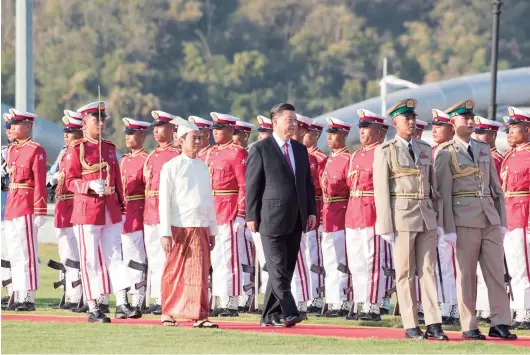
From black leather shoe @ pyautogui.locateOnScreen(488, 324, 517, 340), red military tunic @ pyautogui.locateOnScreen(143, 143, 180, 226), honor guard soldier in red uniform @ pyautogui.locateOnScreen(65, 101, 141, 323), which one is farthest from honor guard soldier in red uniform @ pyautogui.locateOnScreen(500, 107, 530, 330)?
honor guard soldier in red uniform @ pyautogui.locateOnScreen(65, 101, 141, 323)

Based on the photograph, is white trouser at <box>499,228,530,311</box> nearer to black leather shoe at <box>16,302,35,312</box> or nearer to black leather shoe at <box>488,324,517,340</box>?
black leather shoe at <box>488,324,517,340</box>

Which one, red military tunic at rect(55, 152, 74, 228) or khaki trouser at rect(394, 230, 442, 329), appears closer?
khaki trouser at rect(394, 230, 442, 329)

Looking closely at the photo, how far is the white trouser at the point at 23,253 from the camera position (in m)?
14.5

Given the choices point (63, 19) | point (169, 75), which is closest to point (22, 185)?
point (169, 75)

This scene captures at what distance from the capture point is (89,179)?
1324cm

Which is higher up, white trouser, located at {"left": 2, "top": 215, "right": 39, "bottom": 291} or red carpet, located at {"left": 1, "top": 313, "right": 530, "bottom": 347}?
white trouser, located at {"left": 2, "top": 215, "right": 39, "bottom": 291}

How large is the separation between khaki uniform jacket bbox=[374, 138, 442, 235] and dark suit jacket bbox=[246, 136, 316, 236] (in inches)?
37.8

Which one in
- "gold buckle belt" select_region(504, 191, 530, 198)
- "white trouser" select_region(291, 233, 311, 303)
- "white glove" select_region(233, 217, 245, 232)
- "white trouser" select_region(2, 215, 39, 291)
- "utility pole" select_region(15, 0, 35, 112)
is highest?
"utility pole" select_region(15, 0, 35, 112)

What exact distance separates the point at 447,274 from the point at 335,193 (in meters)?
1.46

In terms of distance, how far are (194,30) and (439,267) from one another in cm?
4365

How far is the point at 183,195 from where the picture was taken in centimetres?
1247

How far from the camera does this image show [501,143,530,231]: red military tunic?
44.6 ft

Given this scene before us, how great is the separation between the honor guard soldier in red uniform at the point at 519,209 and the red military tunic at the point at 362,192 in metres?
1.24

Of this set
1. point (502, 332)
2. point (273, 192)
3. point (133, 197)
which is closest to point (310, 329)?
point (273, 192)
